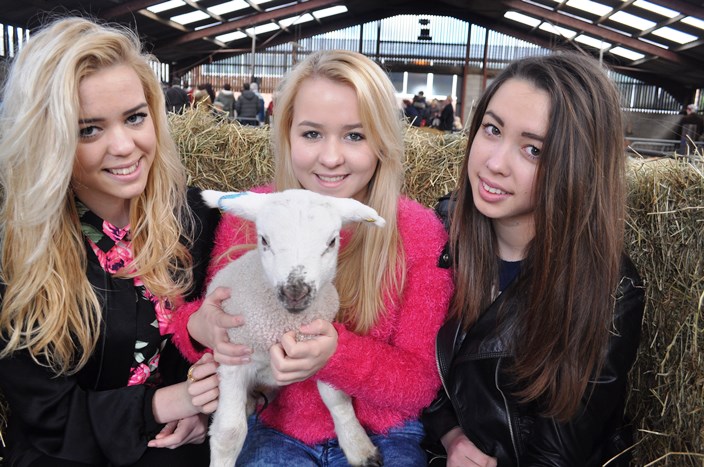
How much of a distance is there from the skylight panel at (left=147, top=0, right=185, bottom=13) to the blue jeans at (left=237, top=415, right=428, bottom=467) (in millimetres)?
11998

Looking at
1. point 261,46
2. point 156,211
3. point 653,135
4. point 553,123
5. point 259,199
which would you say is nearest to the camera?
point 259,199

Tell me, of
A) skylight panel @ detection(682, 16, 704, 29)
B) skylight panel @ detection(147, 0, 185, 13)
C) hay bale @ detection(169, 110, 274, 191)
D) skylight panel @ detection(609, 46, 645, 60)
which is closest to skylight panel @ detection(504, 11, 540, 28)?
skylight panel @ detection(609, 46, 645, 60)

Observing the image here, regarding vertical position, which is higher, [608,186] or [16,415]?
[608,186]

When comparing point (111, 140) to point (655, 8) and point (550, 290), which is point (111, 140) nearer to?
point (550, 290)

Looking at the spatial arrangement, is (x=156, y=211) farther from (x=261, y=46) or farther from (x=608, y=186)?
(x=261, y=46)

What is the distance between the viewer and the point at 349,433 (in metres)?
1.32

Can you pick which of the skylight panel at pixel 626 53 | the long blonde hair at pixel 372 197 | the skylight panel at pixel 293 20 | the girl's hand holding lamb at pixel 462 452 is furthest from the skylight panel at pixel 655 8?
the girl's hand holding lamb at pixel 462 452

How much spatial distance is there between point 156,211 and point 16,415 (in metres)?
0.63

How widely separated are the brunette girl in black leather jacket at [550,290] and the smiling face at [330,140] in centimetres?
31

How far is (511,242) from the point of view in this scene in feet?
5.20

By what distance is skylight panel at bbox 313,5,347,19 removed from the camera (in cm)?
1589

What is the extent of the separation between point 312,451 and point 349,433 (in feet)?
0.70

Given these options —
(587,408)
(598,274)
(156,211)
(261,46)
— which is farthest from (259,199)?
(261,46)

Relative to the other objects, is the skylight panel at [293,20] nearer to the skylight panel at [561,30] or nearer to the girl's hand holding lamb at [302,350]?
the skylight panel at [561,30]
